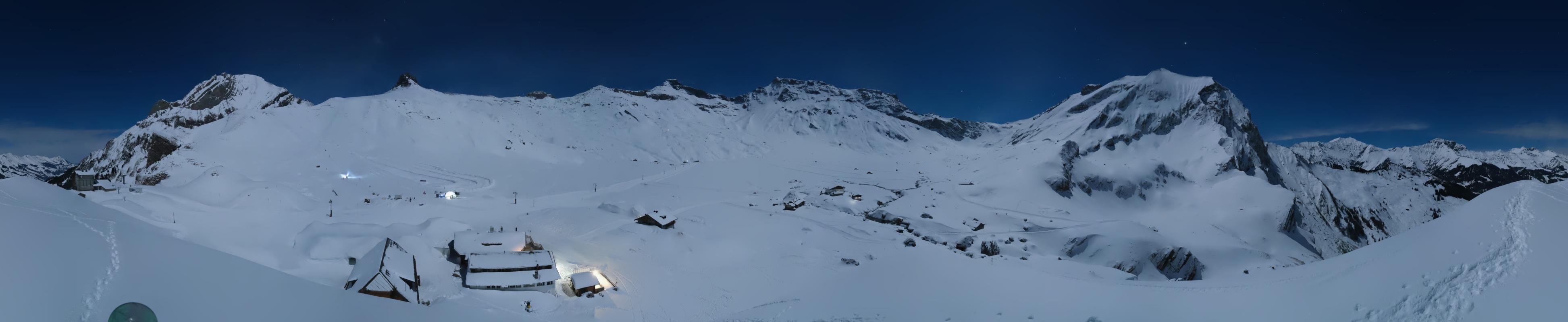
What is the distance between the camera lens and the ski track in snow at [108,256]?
16.4ft

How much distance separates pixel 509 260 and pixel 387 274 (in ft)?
17.8

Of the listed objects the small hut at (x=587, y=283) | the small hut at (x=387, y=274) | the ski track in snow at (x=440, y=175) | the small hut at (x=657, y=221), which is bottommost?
the small hut at (x=587, y=283)

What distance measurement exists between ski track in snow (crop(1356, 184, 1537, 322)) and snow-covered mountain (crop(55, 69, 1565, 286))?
61.8ft

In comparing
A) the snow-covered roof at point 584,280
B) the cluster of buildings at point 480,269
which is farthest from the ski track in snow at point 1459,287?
the cluster of buildings at point 480,269

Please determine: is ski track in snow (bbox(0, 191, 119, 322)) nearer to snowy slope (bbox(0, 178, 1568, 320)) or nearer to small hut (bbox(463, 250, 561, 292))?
snowy slope (bbox(0, 178, 1568, 320))

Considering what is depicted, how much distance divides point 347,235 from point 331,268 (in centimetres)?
371

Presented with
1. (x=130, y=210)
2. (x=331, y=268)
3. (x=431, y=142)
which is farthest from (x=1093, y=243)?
(x=431, y=142)

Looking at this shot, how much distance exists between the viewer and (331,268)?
23.3 m

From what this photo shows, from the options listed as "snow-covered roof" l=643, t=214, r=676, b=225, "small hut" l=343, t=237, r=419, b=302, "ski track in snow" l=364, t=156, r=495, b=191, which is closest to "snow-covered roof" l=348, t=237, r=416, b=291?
"small hut" l=343, t=237, r=419, b=302

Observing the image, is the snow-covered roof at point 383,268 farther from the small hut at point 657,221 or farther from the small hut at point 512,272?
the small hut at point 657,221

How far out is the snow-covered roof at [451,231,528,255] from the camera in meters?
27.4

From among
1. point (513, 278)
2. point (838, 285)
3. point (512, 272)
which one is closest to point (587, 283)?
point (513, 278)

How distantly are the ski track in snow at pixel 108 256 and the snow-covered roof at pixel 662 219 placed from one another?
2925 centimetres

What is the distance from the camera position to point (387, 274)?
2027cm
